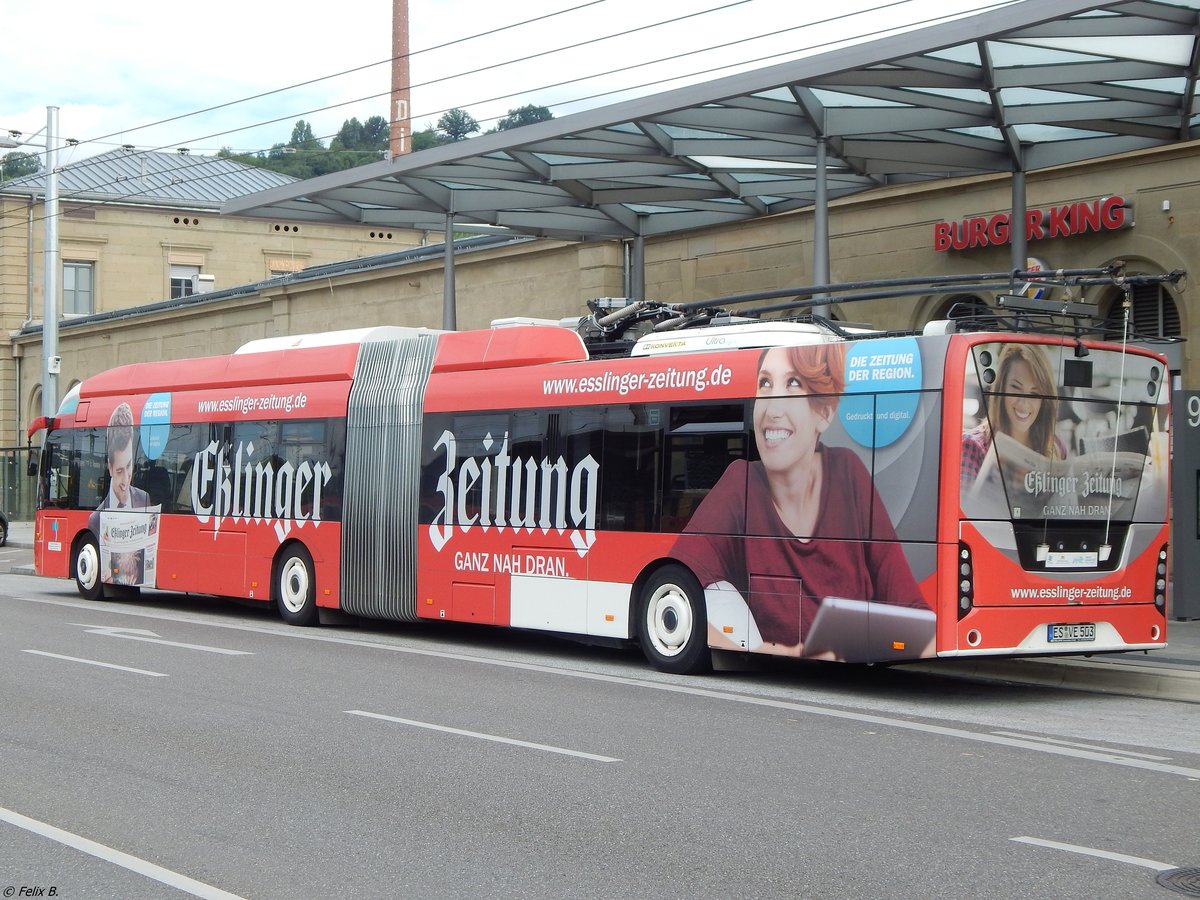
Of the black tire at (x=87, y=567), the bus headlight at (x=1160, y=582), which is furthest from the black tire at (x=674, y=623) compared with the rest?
the black tire at (x=87, y=567)

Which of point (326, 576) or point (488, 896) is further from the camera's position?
point (326, 576)

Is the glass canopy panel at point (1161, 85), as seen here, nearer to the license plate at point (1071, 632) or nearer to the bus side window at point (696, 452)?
the bus side window at point (696, 452)

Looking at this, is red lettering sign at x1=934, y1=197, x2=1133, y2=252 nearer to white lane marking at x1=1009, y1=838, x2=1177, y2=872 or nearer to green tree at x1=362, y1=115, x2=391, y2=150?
white lane marking at x1=1009, y1=838, x2=1177, y2=872

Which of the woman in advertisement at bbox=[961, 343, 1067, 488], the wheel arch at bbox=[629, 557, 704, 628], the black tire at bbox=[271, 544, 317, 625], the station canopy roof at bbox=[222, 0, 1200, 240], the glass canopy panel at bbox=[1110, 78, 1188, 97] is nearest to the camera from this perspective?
the woman in advertisement at bbox=[961, 343, 1067, 488]

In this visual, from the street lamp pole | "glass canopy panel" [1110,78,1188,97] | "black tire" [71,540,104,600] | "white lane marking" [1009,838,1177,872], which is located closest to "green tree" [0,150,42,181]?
the street lamp pole

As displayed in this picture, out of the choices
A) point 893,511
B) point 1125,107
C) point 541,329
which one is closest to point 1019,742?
point 893,511

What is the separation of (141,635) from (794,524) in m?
7.69

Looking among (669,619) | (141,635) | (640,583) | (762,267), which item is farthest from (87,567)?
(762,267)

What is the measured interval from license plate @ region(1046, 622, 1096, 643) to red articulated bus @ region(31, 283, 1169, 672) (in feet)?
0.07

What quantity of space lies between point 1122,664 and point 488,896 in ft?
29.5

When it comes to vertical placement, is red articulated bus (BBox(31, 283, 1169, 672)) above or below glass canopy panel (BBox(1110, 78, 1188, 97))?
below

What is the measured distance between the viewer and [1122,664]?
43.7 ft

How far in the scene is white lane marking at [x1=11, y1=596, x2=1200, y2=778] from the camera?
29.9ft

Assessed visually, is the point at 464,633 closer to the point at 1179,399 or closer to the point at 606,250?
the point at 1179,399
